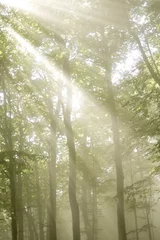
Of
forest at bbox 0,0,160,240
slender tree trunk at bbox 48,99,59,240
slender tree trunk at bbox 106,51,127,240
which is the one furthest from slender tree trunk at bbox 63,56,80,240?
slender tree trunk at bbox 48,99,59,240

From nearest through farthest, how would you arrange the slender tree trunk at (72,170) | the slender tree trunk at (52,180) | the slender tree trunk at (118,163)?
the slender tree trunk at (72,170) < the slender tree trunk at (118,163) < the slender tree trunk at (52,180)

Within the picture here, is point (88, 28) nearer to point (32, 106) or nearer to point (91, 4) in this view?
point (91, 4)

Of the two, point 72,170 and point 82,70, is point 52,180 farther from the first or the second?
point 82,70

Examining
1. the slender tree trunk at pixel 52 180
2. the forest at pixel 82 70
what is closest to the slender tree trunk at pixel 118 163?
the forest at pixel 82 70

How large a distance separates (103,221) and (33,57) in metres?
38.0

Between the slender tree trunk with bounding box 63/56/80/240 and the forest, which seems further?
the slender tree trunk with bounding box 63/56/80/240

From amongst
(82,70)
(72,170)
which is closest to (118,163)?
(72,170)

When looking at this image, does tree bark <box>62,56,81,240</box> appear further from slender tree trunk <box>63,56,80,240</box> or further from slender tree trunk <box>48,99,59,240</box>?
slender tree trunk <box>48,99,59,240</box>

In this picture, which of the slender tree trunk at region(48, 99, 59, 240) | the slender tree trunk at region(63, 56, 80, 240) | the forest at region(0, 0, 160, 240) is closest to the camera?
the forest at region(0, 0, 160, 240)

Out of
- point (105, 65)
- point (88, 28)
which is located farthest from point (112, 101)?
point (88, 28)

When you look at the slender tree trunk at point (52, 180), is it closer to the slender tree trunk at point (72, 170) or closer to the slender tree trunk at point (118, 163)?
the slender tree trunk at point (72, 170)

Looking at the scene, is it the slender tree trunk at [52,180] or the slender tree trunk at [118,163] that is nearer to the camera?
the slender tree trunk at [118,163]

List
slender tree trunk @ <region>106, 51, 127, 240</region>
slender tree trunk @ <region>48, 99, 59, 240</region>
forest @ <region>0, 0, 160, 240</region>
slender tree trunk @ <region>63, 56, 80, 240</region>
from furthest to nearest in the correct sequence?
slender tree trunk @ <region>48, 99, 59, 240</region>, slender tree trunk @ <region>106, 51, 127, 240</region>, slender tree trunk @ <region>63, 56, 80, 240</region>, forest @ <region>0, 0, 160, 240</region>

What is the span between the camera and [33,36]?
43.1ft
